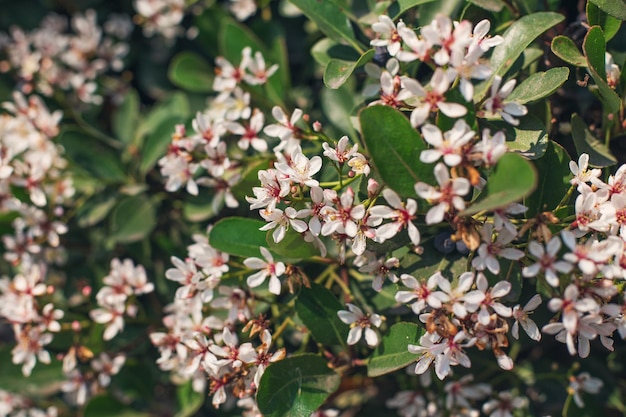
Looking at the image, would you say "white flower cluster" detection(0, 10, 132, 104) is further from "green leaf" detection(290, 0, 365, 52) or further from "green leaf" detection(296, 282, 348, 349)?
"green leaf" detection(296, 282, 348, 349)

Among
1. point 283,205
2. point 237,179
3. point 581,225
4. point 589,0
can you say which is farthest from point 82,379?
point 589,0

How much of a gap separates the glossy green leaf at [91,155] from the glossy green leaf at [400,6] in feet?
4.45

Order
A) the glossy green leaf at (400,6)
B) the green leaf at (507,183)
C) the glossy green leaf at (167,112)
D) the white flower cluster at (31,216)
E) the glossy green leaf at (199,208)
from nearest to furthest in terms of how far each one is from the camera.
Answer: the green leaf at (507,183) < the glossy green leaf at (400,6) < the white flower cluster at (31,216) < the glossy green leaf at (199,208) < the glossy green leaf at (167,112)

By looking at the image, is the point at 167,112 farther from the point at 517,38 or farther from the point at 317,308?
the point at 517,38

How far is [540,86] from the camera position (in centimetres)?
171

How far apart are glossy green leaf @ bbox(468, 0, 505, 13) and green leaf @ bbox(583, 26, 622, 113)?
28 centimetres

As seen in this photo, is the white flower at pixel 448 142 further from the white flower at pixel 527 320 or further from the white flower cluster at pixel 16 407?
the white flower cluster at pixel 16 407

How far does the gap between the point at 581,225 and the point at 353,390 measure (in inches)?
58.6

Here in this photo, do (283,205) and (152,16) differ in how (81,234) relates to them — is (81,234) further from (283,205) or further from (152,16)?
(283,205)

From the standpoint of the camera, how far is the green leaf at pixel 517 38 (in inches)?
68.7

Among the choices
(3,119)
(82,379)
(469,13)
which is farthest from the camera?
(3,119)

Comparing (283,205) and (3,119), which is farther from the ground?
(283,205)

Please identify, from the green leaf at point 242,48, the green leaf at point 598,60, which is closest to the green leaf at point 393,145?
the green leaf at point 598,60

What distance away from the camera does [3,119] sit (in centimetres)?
270
